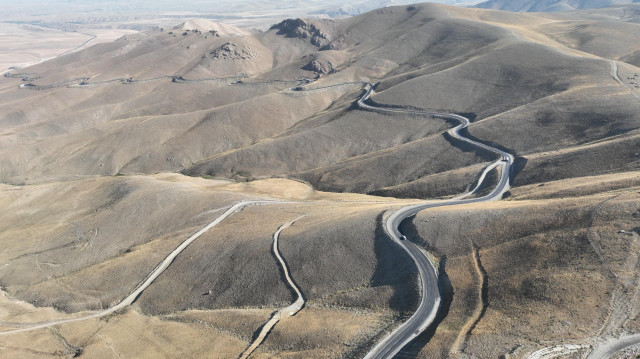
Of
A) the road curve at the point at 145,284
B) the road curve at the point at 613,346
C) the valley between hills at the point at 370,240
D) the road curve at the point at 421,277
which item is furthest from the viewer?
the road curve at the point at 145,284

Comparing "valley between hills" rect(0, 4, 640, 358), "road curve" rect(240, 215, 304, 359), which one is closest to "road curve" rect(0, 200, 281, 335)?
"valley between hills" rect(0, 4, 640, 358)

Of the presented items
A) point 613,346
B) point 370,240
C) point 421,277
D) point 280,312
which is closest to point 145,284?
point 280,312

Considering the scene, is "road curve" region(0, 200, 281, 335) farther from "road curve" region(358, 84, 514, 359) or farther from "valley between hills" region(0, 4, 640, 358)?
"road curve" region(358, 84, 514, 359)

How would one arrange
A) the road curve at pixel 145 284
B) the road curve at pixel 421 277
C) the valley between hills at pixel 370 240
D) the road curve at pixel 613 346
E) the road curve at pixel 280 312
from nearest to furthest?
the road curve at pixel 613 346 → the road curve at pixel 421 277 → the valley between hills at pixel 370 240 → the road curve at pixel 280 312 → the road curve at pixel 145 284

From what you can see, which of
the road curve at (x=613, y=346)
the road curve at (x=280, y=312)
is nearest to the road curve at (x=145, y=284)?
the road curve at (x=280, y=312)

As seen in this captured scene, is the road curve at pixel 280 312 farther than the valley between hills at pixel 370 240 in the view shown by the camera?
Yes

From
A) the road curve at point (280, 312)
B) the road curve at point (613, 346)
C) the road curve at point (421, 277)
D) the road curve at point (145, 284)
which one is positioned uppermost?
the road curve at point (613, 346)

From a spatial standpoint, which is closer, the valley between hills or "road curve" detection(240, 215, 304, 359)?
the valley between hills

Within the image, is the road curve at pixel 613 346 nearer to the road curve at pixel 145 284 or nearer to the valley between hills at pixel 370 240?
the valley between hills at pixel 370 240

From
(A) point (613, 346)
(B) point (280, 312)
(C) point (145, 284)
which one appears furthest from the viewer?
(C) point (145, 284)

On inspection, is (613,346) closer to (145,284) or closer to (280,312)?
(280,312)

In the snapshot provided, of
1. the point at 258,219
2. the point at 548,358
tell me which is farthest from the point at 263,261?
the point at 548,358
